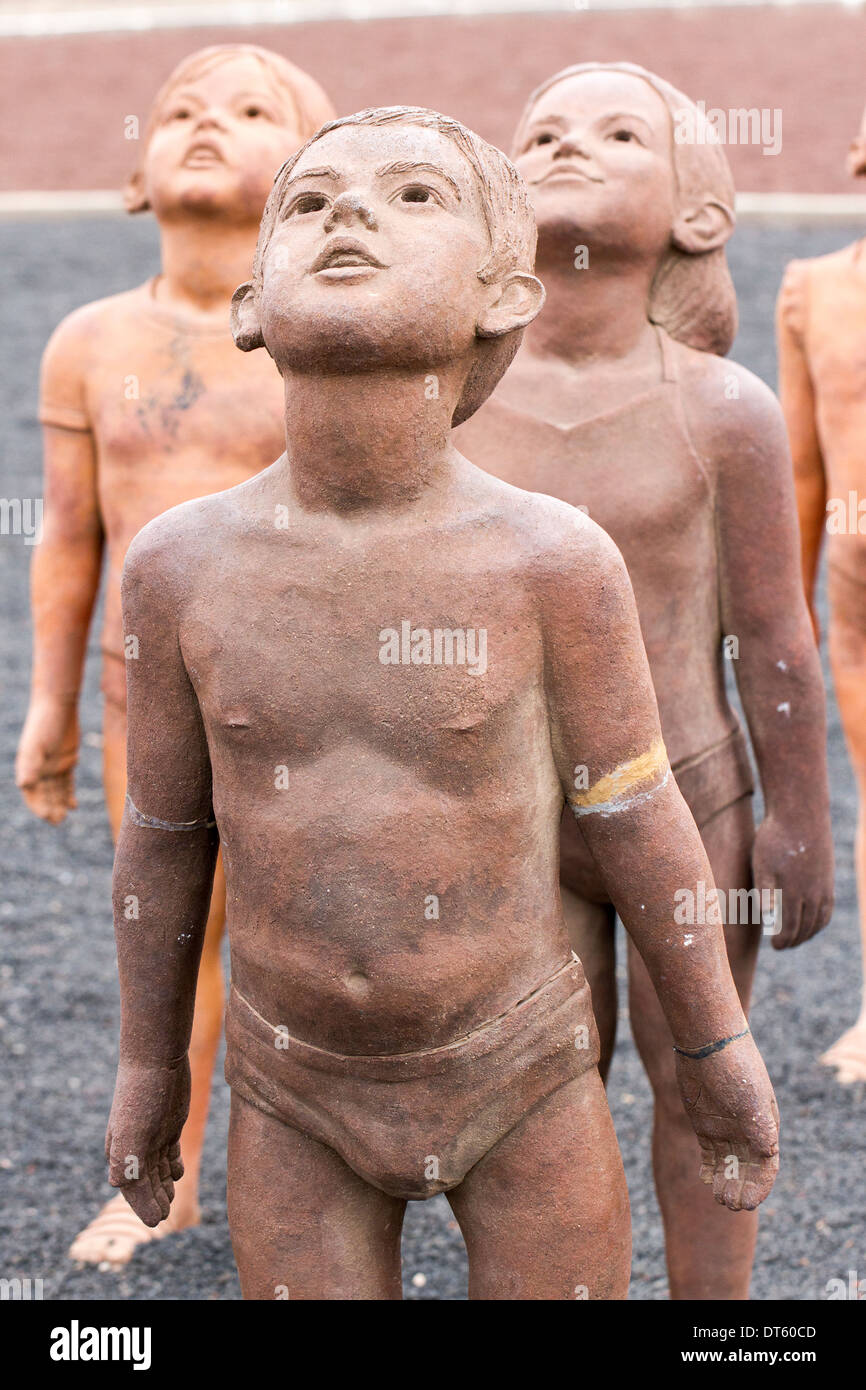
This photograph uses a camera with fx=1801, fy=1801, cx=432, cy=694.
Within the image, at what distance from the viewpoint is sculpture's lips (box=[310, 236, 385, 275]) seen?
2.22 metres

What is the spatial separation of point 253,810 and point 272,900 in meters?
0.12

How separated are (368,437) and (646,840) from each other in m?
0.65

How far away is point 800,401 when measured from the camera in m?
4.51

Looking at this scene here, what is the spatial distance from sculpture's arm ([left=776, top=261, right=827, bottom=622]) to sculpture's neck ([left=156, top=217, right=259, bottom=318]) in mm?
1406

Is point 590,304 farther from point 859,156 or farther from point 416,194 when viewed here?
point 859,156

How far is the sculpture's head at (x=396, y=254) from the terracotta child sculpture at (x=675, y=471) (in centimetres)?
67

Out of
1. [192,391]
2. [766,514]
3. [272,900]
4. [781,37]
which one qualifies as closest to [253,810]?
[272,900]

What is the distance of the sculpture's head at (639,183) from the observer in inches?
120

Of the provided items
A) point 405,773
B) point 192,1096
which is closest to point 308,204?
point 405,773

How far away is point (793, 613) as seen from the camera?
125 inches

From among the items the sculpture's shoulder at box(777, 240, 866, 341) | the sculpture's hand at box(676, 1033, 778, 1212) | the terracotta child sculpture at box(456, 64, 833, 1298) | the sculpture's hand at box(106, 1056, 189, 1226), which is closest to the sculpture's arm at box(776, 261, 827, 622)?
the sculpture's shoulder at box(777, 240, 866, 341)

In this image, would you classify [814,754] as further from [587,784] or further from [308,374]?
[308,374]

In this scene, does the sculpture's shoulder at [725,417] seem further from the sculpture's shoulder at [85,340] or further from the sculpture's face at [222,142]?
the sculpture's shoulder at [85,340]

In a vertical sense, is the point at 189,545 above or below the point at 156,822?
above
